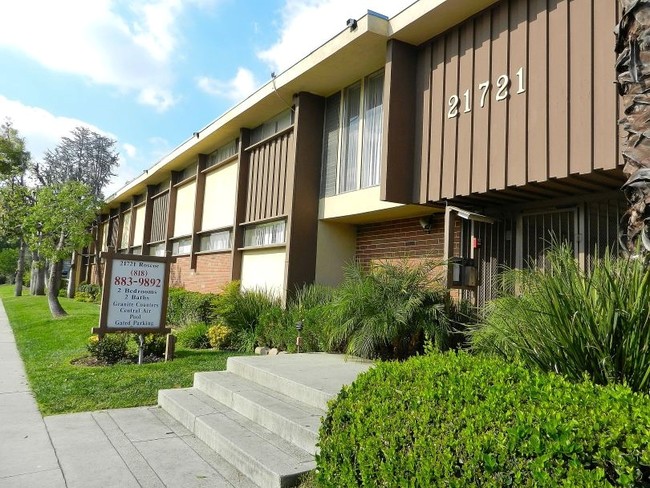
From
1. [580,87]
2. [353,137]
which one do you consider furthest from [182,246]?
[580,87]

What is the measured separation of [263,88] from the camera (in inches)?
427

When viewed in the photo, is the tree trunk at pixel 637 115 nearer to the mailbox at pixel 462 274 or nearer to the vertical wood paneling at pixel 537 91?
the vertical wood paneling at pixel 537 91

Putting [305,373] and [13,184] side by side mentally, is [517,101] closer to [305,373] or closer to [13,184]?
[305,373]

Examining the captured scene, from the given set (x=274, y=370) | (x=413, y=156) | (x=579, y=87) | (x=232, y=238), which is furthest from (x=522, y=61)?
(x=232, y=238)

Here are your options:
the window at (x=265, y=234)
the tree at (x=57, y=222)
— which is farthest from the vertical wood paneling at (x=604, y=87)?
the tree at (x=57, y=222)

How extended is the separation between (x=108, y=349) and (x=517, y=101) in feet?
23.2

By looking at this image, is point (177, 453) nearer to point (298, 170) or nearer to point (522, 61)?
point (522, 61)

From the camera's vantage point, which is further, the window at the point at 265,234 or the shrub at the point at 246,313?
the window at the point at 265,234

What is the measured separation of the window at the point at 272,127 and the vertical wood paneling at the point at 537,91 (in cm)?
578

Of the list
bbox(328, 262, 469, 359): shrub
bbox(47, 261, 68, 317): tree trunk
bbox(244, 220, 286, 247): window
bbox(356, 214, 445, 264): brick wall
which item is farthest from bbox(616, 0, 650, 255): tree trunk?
bbox(47, 261, 68, 317): tree trunk

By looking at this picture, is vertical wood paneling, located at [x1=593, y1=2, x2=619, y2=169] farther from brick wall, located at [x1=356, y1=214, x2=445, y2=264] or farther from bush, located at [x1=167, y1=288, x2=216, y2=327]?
bush, located at [x1=167, y1=288, x2=216, y2=327]

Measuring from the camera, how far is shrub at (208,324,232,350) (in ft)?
31.3

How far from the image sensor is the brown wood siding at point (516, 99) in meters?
5.39

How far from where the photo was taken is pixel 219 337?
953cm
